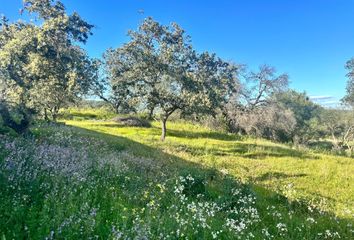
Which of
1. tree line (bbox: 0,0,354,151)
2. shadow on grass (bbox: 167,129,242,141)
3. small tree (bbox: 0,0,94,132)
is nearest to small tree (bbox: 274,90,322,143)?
tree line (bbox: 0,0,354,151)

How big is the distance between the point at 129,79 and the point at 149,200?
57.6 ft

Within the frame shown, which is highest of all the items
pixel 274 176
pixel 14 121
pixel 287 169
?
pixel 14 121

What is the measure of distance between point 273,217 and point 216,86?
17.7 m

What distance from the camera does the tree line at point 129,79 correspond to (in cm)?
1315

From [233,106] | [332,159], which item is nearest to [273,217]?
[332,159]

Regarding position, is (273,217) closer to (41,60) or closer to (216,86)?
(41,60)

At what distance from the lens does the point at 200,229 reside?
538 centimetres

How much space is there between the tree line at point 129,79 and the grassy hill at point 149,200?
2434 millimetres

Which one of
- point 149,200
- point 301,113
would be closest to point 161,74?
point 149,200

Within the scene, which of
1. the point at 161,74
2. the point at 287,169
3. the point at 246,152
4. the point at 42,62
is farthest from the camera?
the point at 161,74

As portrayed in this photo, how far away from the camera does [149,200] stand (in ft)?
21.9

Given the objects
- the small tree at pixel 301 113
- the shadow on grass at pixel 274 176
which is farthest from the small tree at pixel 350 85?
the shadow on grass at pixel 274 176

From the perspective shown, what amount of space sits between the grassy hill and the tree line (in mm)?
2434

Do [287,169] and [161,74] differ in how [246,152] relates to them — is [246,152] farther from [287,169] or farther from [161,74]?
[161,74]
